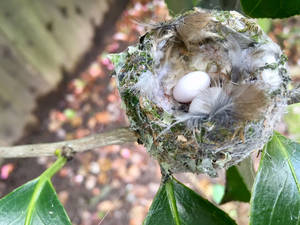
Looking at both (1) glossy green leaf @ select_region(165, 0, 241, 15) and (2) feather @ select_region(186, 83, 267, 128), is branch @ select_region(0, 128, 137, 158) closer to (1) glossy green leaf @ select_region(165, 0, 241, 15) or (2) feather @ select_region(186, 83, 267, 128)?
(2) feather @ select_region(186, 83, 267, 128)

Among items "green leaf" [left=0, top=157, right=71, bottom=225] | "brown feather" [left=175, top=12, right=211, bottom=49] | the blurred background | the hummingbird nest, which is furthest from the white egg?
the blurred background

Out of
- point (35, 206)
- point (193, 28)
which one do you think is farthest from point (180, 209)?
point (193, 28)

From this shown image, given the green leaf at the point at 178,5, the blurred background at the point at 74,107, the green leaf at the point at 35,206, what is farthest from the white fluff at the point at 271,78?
the blurred background at the point at 74,107

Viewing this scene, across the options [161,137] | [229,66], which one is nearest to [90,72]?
[229,66]

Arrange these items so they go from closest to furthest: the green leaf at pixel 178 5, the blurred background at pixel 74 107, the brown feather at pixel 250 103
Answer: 1. the brown feather at pixel 250 103
2. the green leaf at pixel 178 5
3. the blurred background at pixel 74 107

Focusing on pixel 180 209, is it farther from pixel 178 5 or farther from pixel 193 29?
pixel 178 5

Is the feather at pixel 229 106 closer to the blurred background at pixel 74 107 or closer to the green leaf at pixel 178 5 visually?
the green leaf at pixel 178 5
